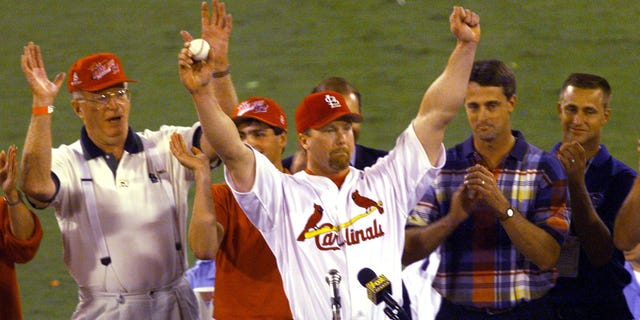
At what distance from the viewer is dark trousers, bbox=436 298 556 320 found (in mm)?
4117

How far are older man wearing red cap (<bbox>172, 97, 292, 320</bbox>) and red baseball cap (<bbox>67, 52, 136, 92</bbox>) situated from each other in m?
0.45

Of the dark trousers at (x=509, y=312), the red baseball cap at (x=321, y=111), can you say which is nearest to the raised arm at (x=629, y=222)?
the dark trousers at (x=509, y=312)

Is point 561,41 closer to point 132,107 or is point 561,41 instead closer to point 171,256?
point 132,107

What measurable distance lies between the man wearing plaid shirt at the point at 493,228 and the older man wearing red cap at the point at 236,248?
57 centimetres

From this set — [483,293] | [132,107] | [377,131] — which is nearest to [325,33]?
[377,131]

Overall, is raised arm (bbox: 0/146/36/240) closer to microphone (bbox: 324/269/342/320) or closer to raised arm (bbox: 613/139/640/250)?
microphone (bbox: 324/269/342/320)

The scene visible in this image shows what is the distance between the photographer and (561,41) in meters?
6.62

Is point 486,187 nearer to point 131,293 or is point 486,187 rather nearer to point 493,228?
point 493,228

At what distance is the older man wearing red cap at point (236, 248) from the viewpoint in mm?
3906

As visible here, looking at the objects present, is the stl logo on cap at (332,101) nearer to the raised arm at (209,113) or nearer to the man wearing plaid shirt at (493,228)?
the raised arm at (209,113)

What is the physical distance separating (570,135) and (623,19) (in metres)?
2.45

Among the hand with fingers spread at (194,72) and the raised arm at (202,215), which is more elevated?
the hand with fingers spread at (194,72)

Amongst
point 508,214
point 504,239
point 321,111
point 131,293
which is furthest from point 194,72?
point 504,239

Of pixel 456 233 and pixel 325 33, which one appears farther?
pixel 325 33
